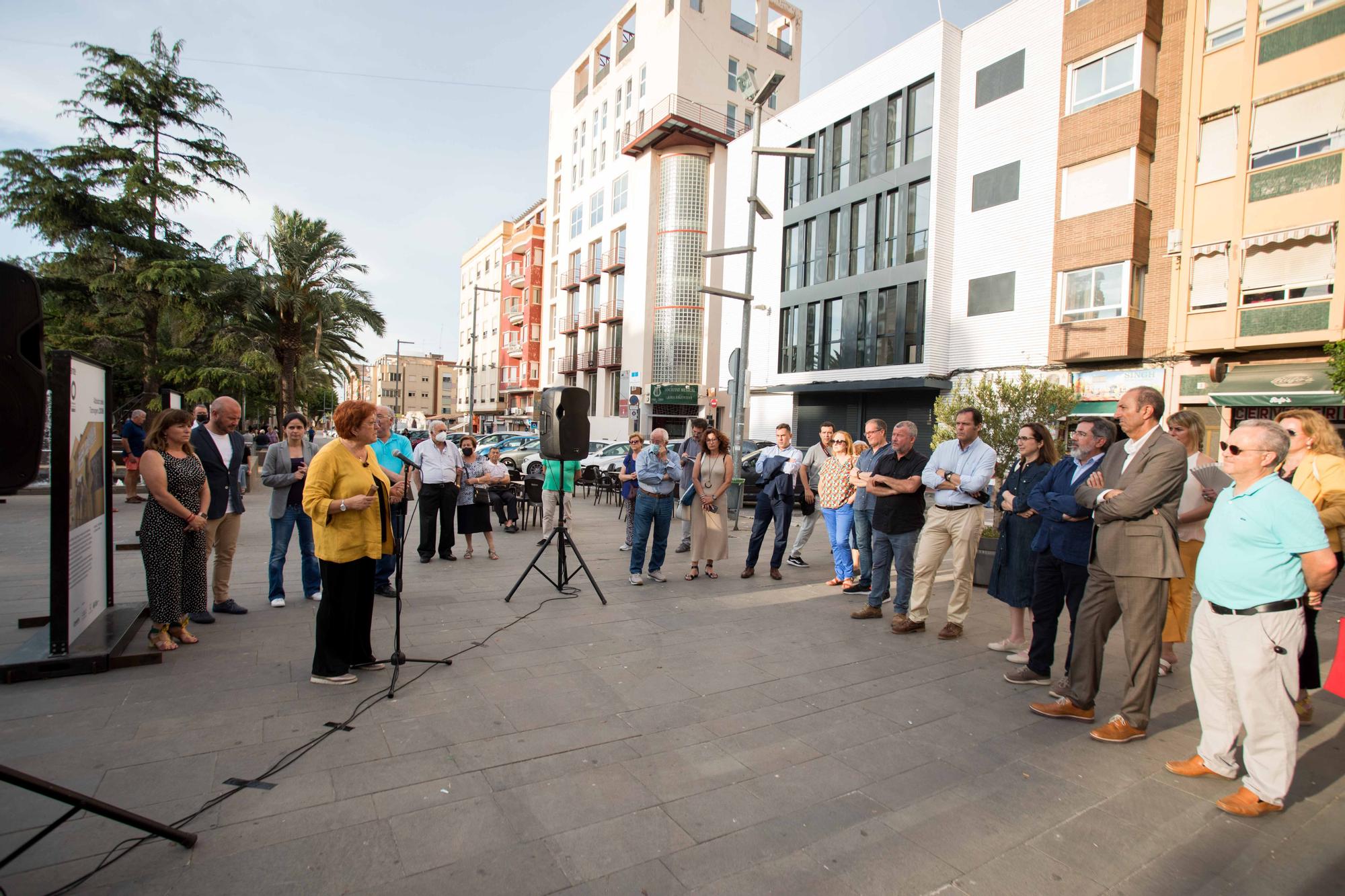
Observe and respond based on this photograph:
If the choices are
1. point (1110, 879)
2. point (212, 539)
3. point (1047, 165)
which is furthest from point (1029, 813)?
point (1047, 165)

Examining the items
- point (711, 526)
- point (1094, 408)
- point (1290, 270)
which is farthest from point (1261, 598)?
point (1094, 408)

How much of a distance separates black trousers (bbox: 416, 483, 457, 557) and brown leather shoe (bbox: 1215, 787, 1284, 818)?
7.84 meters

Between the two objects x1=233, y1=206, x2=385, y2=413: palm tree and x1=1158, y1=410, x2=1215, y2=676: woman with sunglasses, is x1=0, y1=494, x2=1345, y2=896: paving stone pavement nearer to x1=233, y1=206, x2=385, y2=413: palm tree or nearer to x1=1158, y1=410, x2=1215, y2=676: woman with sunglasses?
x1=1158, y1=410, x2=1215, y2=676: woman with sunglasses

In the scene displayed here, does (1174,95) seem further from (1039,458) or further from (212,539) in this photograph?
(212,539)

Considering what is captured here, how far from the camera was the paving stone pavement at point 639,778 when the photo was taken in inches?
104

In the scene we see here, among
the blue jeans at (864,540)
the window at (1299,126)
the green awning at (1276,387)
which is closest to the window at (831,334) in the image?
the green awning at (1276,387)

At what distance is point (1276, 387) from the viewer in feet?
54.1

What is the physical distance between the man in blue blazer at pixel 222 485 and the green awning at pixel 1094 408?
20.3m

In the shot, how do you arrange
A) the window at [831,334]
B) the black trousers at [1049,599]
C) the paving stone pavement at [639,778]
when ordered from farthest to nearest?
the window at [831,334] → the black trousers at [1049,599] → the paving stone pavement at [639,778]

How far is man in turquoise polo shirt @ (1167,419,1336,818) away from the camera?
310 cm

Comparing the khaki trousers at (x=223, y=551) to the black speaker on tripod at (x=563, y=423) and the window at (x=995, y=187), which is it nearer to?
the black speaker on tripod at (x=563, y=423)

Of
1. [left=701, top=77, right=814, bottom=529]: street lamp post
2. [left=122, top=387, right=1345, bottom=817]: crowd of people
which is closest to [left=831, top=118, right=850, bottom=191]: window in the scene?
[left=701, top=77, right=814, bottom=529]: street lamp post

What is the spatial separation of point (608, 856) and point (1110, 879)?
2.00 m

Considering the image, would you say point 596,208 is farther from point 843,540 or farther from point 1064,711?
point 1064,711
